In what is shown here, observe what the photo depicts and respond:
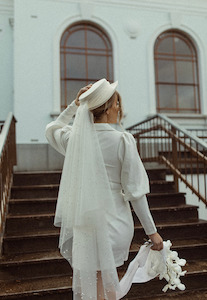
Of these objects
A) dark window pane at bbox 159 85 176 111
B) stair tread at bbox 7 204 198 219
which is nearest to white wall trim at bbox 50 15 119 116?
dark window pane at bbox 159 85 176 111

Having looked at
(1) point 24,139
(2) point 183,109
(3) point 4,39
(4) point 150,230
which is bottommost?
(4) point 150,230

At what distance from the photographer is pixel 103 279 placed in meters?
1.83

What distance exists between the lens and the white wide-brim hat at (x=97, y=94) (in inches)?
72.1

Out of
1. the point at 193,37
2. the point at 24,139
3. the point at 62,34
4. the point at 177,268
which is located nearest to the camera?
the point at 177,268

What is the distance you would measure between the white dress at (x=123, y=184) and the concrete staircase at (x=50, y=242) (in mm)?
1475

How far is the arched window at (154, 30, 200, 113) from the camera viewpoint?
8141 mm

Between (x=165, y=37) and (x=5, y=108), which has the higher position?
(x=165, y=37)

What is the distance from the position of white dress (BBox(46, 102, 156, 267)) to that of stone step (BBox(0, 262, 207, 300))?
55.4 inches

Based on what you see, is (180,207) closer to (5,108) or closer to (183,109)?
(183,109)

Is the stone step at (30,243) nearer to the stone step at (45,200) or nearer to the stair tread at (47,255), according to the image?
the stair tread at (47,255)

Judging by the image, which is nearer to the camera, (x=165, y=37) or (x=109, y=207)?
(x=109, y=207)

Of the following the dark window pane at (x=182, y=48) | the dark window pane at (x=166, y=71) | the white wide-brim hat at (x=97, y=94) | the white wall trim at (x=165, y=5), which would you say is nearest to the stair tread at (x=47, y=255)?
the white wide-brim hat at (x=97, y=94)

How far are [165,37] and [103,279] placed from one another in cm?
738

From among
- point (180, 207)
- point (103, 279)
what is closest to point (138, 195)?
point (103, 279)
